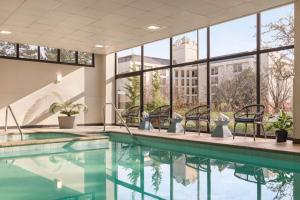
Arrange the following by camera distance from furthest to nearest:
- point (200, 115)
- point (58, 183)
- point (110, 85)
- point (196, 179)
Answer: point (110, 85)
point (200, 115)
point (196, 179)
point (58, 183)

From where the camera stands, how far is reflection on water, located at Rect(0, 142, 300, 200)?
3.20 m

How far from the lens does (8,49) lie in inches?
394

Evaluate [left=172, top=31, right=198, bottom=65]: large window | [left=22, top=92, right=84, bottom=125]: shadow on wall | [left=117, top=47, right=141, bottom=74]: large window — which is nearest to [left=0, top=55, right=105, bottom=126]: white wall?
[left=22, top=92, right=84, bottom=125]: shadow on wall

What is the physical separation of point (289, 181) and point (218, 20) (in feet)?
13.7

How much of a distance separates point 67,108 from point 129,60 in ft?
9.15

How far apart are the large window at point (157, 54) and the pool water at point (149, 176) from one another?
4.19 meters

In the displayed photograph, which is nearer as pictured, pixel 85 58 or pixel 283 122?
pixel 283 122

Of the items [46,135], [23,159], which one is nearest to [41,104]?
[46,135]

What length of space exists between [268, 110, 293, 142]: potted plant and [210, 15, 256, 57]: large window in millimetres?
1998

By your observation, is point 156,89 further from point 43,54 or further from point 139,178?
point 139,178

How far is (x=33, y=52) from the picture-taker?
10500 mm

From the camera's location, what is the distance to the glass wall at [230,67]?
273 inches

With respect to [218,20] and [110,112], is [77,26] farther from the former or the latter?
[110,112]

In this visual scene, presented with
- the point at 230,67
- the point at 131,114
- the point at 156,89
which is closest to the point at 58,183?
the point at 230,67
